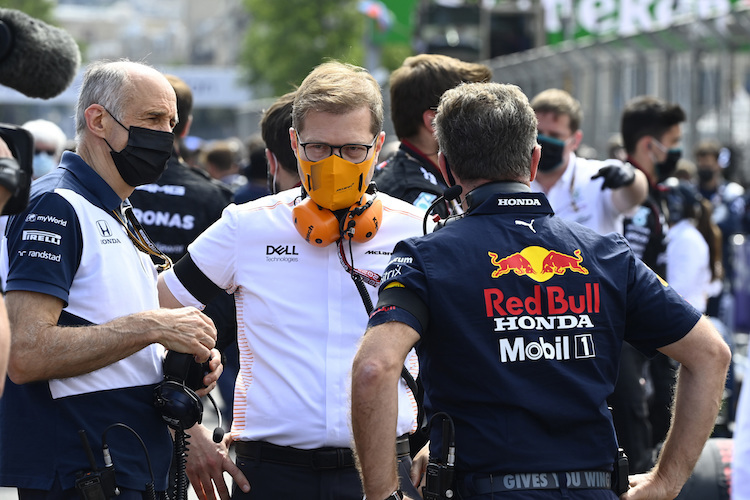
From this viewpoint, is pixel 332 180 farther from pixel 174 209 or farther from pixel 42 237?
pixel 174 209

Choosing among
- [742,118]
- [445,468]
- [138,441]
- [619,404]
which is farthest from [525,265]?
[742,118]

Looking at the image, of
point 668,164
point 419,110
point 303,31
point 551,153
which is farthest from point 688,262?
point 303,31

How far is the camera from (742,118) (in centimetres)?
1288

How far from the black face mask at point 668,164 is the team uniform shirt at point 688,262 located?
27.8 inches

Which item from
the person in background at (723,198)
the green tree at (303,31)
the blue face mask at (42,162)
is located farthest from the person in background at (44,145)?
the green tree at (303,31)

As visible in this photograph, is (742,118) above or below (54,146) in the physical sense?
below

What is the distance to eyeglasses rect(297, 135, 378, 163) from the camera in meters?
3.21

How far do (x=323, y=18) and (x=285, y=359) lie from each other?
4607 centimetres

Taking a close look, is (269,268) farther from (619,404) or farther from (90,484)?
(619,404)

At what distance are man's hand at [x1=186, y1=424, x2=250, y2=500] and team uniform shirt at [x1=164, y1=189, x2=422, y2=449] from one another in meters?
0.15

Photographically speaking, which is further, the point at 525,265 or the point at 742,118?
the point at 742,118

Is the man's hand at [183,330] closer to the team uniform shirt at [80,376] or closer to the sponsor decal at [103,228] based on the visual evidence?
the team uniform shirt at [80,376]

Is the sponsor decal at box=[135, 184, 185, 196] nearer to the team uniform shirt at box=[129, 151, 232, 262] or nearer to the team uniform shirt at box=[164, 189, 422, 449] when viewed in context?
the team uniform shirt at box=[129, 151, 232, 262]

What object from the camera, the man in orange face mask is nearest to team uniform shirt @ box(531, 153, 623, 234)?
the man in orange face mask
